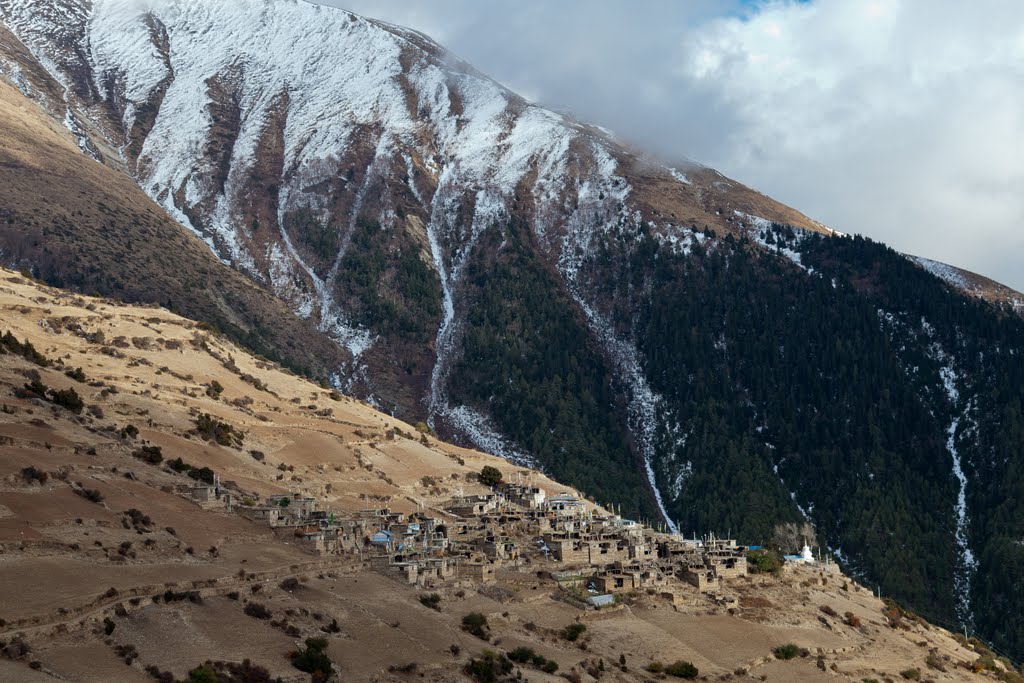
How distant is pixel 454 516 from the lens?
86375 millimetres

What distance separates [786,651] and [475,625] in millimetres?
19286

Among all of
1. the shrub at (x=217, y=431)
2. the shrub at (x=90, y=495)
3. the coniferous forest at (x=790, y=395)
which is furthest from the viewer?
the coniferous forest at (x=790, y=395)

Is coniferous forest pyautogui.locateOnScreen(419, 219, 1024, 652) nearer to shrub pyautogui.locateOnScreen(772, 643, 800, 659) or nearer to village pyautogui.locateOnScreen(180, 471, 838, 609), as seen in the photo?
village pyautogui.locateOnScreen(180, 471, 838, 609)

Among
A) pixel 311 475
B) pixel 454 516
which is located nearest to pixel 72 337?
pixel 311 475

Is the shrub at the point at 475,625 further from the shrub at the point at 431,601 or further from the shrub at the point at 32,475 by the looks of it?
the shrub at the point at 32,475

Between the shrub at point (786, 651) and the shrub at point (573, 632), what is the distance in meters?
11.8

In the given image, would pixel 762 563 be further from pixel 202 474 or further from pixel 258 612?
pixel 258 612

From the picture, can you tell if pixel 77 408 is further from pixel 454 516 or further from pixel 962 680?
pixel 962 680

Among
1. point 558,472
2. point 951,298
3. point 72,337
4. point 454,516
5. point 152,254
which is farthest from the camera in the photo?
point 951,298

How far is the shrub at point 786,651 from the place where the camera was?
72.1 m

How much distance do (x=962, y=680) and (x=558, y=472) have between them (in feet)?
251

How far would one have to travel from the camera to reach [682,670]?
65688mm

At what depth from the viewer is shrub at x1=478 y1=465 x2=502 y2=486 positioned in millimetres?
100688

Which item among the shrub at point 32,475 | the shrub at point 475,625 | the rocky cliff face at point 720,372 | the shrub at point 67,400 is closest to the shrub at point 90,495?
the shrub at point 32,475
